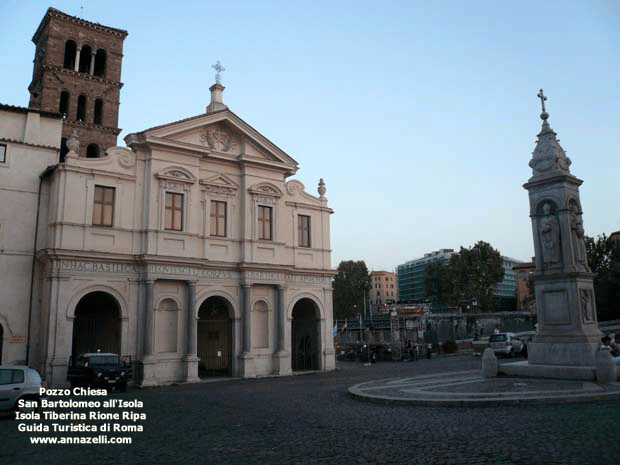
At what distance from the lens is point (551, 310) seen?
1650cm

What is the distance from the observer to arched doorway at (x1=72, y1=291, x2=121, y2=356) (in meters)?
25.8

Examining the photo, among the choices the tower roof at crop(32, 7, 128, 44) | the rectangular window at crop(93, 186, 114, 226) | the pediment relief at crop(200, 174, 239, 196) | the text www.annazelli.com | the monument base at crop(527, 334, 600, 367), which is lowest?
the text www.annazelli.com

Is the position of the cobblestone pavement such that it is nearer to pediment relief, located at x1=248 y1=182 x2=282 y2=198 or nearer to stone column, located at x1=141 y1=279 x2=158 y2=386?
stone column, located at x1=141 y1=279 x2=158 y2=386

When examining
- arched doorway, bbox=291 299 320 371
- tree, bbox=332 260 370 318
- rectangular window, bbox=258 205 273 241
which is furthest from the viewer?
tree, bbox=332 260 370 318

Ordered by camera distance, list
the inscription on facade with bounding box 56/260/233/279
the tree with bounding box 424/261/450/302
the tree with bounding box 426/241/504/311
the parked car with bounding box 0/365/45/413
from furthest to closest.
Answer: the tree with bounding box 424/261/450/302
the tree with bounding box 426/241/504/311
the inscription on facade with bounding box 56/260/233/279
the parked car with bounding box 0/365/45/413

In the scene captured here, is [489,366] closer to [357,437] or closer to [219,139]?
[357,437]

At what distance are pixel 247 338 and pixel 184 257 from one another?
542 centimetres

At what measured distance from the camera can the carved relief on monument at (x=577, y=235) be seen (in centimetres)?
1659

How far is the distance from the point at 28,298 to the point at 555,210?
21639 mm

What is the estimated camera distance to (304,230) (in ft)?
103

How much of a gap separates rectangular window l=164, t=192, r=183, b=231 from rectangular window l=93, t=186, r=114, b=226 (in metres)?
2.61

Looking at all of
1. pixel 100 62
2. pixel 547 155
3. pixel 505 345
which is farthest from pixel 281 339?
pixel 100 62

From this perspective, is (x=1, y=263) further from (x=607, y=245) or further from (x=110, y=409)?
(x=607, y=245)

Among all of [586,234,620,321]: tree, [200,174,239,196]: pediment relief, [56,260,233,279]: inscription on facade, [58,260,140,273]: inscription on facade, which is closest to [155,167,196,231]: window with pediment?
[200,174,239,196]: pediment relief
